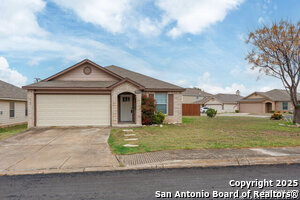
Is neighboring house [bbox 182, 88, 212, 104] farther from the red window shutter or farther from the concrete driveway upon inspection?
the concrete driveway

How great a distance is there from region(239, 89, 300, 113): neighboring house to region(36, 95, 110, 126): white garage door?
127 ft

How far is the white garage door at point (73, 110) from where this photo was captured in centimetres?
1419

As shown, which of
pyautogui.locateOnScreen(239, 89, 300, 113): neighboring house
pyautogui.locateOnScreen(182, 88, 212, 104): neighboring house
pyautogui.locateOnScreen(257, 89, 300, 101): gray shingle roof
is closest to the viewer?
pyautogui.locateOnScreen(239, 89, 300, 113): neighboring house

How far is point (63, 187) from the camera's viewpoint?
4.47 meters

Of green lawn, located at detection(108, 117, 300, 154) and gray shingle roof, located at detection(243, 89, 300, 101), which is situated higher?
Answer: gray shingle roof, located at detection(243, 89, 300, 101)

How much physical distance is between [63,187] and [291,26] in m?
20.2

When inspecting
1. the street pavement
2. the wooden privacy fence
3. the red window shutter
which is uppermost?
the red window shutter

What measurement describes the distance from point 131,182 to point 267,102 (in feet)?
148

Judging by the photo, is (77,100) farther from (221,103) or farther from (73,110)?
(221,103)

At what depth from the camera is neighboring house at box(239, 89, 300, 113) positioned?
4000 centimetres

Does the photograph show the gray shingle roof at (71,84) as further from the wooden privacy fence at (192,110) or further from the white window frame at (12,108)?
the wooden privacy fence at (192,110)

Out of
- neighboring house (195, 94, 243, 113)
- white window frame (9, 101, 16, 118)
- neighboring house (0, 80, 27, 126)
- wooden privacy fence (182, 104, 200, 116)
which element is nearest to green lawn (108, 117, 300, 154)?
neighboring house (0, 80, 27, 126)

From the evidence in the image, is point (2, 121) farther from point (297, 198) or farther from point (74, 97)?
point (297, 198)

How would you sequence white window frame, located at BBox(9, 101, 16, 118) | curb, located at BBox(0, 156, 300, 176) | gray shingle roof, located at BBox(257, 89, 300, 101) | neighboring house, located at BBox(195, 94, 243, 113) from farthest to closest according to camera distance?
neighboring house, located at BBox(195, 94, 243, 113) → gray shingle roof, located at BBox(257, 89, 300, 101) → white window frame, located at BBox(9, 101, 16, 118) → curb, located at BBox(0, 156, 300, 176)
